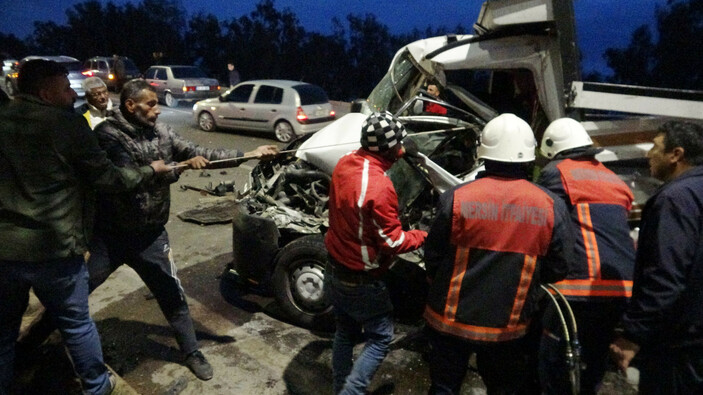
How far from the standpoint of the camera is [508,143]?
2.15 m

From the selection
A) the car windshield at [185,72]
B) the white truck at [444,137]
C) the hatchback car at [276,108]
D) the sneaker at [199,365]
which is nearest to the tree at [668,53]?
the hatchback car at [276,108]

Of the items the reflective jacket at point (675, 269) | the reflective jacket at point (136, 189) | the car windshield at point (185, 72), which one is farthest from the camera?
the car windshield at point (185, 72)

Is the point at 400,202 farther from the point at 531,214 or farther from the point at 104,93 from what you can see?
the point at 104,93

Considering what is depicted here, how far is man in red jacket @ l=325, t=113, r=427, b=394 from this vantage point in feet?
8.17

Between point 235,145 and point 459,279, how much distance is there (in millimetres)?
9821

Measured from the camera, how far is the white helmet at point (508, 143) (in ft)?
7.03

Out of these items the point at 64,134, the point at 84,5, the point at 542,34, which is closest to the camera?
the point at 64,134

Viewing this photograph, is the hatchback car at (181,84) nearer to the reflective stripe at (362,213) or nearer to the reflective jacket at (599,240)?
the reflective stripe at (362,213)

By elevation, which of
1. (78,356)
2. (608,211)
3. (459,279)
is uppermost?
(608,211)

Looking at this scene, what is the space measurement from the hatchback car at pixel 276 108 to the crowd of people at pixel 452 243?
828 centimetres

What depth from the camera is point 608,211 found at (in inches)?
98.0

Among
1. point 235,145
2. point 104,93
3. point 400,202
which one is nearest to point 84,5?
point 235,145

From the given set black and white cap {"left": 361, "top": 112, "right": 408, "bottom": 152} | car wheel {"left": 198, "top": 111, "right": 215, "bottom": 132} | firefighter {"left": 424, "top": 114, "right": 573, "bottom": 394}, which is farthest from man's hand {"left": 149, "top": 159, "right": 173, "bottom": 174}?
car wheel {"left": 198, "top": 111, "right": 215, "bottom": 132}

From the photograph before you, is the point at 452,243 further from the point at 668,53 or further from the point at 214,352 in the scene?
the point at 668,53
